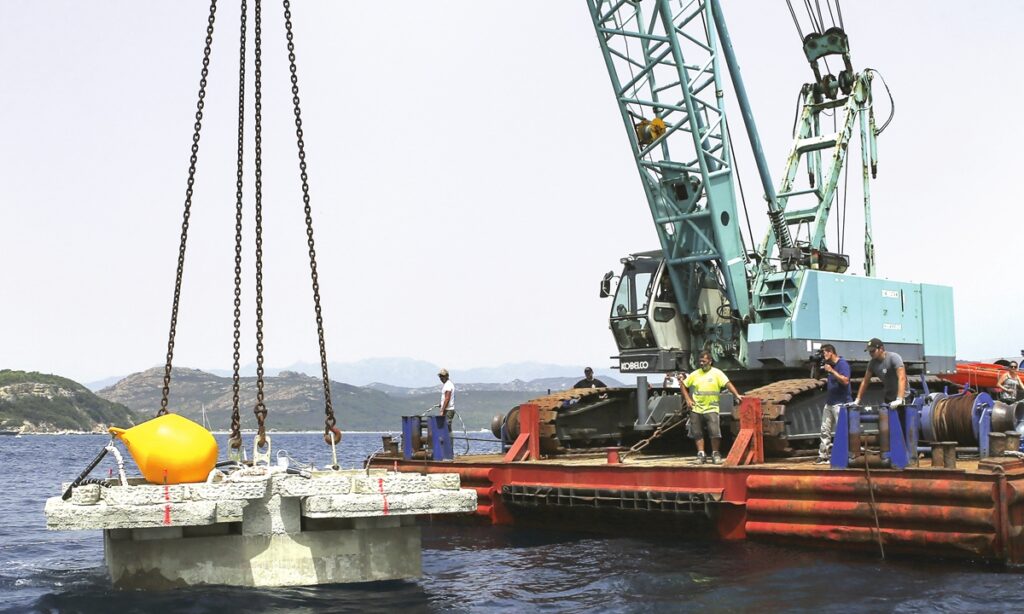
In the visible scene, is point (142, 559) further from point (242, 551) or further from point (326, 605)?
point (326, 605)

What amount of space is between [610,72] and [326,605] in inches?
564

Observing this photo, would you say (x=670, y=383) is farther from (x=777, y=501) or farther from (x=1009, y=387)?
(x=777, y=501)

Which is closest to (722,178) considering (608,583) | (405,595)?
(608,583)

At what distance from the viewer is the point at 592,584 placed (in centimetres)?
1255

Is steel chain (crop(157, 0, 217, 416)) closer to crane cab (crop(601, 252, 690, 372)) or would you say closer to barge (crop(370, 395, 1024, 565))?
barge (crop(370, 395, 1024, 565))

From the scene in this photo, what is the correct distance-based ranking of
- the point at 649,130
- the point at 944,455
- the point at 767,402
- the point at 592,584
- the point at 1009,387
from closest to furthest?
1. the point at 592,584
2. the point at 944,455
3. the point at 767,402
4. the point at 1009,387
5. the point at 649,130

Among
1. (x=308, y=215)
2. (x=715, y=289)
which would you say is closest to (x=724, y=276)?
(x=715, y=289)

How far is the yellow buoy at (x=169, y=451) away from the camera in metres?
10.9

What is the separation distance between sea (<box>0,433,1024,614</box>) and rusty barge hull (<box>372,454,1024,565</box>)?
0.28 m

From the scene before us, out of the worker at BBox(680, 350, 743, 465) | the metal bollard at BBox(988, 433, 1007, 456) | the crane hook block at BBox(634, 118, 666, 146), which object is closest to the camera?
the metal bollard at BBox(988, 433, 1007, 456)

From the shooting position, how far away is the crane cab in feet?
67.4

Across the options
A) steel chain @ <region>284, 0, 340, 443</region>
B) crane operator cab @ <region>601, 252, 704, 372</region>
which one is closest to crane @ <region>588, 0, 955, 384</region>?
crane operator cab @ <region>601, 252, 704, 372</region>

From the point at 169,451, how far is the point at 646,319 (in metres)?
11.2

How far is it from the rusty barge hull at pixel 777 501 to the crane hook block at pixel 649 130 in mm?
6648
